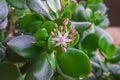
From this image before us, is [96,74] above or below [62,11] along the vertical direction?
below

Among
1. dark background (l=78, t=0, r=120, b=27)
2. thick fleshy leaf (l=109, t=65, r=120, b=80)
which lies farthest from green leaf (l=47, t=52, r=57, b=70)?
dark background (l=78, t=0, r=120, b=27)

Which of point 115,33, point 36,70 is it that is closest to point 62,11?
point 36,70

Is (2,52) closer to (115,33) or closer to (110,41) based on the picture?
(110,41)

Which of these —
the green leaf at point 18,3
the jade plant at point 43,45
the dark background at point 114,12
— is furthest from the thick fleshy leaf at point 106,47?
the dark background at point 114,12

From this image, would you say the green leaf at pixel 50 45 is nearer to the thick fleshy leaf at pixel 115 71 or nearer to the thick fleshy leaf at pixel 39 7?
the thick fleshy leaf at pixel 39 7

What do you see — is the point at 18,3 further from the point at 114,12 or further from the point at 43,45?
the point at 114,12

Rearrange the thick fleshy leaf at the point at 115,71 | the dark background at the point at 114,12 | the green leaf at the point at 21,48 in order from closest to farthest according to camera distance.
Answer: the green leaf at the point at 21,48 → the thick fleshy leaf at the point at 115,71 → the dark background at the point at 114,12
